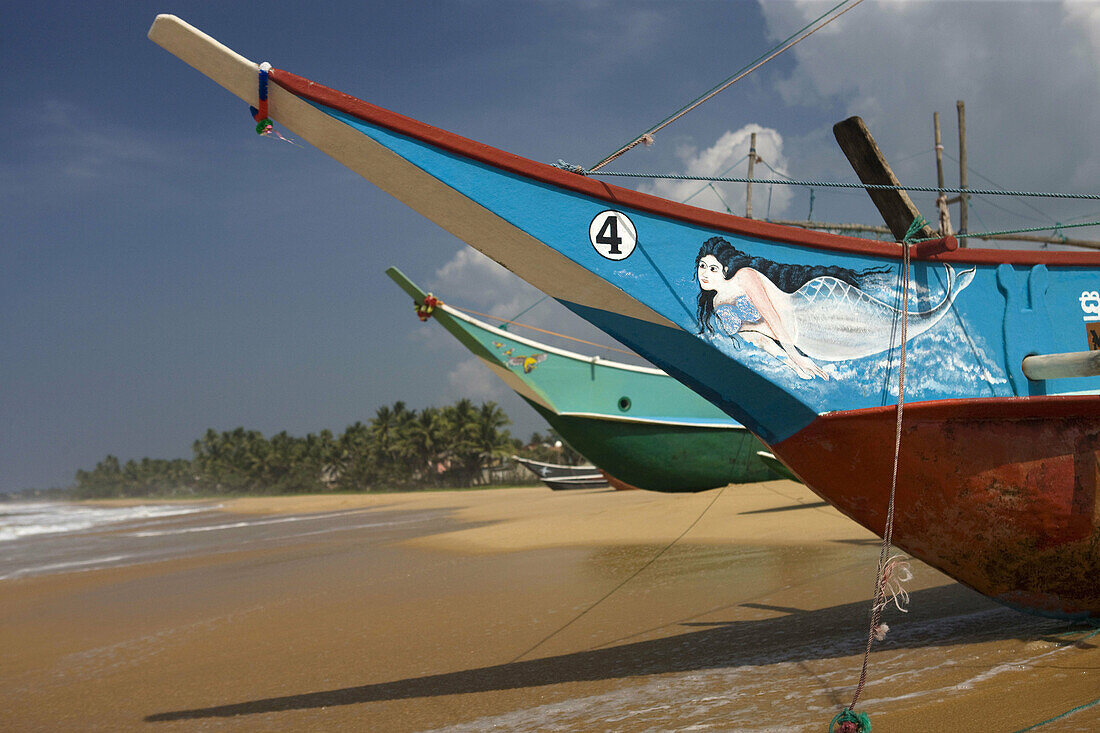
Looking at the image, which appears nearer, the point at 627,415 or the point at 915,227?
the point at 915,227

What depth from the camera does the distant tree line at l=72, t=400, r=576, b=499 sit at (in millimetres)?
51625

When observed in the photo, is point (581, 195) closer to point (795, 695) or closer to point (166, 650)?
point (795, 695)

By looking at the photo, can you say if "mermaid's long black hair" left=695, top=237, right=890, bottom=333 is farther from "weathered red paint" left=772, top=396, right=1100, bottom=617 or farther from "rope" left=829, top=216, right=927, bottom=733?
"weathered red paint" left=772, top=396, right=1100, bottom=617

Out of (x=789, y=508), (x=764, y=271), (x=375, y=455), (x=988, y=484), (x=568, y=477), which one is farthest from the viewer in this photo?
(x=375, y=455)

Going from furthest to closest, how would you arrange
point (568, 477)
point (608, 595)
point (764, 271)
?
1. point (568, 477)
2. point (608, 595)
3. point (764, 271)

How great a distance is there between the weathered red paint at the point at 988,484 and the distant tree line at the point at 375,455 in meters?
39.0

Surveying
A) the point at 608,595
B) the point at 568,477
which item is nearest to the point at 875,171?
the point at 608,595

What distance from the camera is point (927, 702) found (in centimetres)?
282

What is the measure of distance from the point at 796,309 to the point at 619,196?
1.05 m

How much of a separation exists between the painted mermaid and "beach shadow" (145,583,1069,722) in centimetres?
159

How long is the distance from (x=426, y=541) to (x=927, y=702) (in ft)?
32.4

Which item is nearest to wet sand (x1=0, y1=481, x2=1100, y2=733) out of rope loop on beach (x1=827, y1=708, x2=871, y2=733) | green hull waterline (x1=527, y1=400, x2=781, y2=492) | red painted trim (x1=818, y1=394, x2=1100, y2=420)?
rope loop on beach (x1=827, y1=708, x2=871, y2=733)

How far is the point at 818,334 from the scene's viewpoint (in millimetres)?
3518

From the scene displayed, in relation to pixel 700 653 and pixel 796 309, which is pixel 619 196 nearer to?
pixel 796 309
